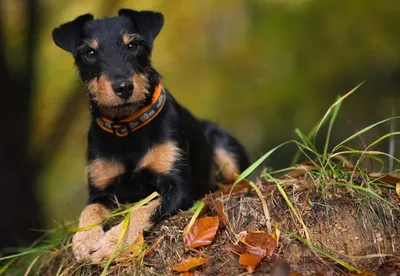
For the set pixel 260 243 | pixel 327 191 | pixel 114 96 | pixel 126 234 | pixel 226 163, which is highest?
pixel 114 96

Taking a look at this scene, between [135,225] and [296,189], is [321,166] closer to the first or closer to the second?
[296,189]

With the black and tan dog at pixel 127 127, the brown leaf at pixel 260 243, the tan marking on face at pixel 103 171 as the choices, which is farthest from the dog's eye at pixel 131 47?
the brown leaf at pixel 260 243

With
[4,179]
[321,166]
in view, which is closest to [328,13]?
[4,179]

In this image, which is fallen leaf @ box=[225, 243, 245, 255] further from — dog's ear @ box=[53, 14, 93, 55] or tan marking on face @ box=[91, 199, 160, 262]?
dog's ear @ box=[53, 14, 93, 55]

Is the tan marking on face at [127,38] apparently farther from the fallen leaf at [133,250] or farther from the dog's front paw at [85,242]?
the fallen leaf at [133,250]

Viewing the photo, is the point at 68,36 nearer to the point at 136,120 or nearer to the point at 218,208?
the point at 136,120

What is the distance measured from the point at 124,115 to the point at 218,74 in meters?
11.9

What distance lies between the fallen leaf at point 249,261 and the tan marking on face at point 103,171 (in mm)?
1471

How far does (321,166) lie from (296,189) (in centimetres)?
25

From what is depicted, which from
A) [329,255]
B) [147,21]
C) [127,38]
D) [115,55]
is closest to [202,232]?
[329,255]

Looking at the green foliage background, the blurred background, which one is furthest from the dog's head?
the green foliage background

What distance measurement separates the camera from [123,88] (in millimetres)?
3971

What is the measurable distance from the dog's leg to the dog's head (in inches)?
28.7

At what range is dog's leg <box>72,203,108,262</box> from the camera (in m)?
3.90
